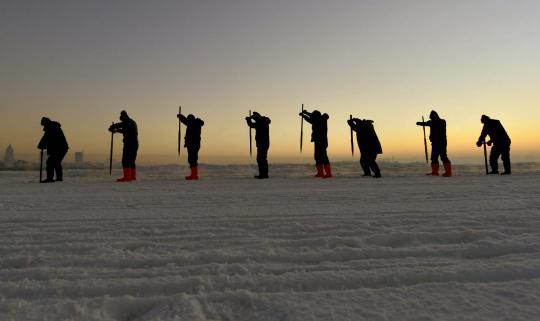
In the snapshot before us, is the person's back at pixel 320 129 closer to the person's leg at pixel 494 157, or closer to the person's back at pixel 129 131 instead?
the person's back at pixel 129 131

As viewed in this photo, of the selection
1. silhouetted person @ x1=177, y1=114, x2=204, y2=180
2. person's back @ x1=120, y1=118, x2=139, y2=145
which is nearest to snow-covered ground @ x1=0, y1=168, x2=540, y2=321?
person's back @ x1=120, y1=118, x2=139, y2=145

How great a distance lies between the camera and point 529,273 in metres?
1.90

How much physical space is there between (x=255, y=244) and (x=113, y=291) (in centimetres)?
103

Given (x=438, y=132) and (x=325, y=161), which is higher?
(x=438, y=132)

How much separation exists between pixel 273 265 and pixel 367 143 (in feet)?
30.0

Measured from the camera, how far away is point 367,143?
1070cm

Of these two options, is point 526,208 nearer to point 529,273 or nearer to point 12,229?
point 529,273

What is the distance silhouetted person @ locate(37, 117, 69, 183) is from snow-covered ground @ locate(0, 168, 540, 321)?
667 centimetres

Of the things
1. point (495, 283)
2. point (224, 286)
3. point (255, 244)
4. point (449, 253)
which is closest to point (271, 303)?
point (224, 286)

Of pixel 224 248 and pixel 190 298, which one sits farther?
pixel 224 248

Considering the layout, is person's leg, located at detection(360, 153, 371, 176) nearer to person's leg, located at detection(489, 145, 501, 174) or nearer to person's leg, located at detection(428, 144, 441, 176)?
person's leg, located at detection(428, 144, 441, 176)

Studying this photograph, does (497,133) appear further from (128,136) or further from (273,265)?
(273,265)

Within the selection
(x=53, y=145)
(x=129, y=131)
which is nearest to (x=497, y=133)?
(x=129, y=131)

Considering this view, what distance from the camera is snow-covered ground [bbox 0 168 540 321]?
155 cm
